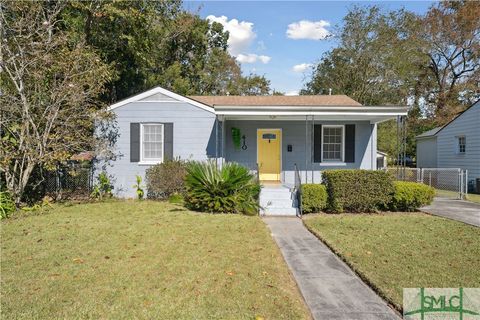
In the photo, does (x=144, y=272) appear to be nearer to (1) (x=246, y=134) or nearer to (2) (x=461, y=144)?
(1) (x=246, y=134)

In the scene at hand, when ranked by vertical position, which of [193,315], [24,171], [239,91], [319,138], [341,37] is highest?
[341,37]

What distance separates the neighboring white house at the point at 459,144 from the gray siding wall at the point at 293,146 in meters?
7.81

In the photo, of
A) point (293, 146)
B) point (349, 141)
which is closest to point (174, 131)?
point (293, 146)

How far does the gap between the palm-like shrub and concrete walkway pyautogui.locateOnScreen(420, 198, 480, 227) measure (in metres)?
5.64

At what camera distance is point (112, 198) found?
11.6 meters

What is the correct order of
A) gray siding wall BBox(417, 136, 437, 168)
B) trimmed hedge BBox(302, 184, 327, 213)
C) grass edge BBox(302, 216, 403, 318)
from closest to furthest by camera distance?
grass edge BBox(302, 216, 403, 318) < trimmed hedge BBox(302, 184, 327, 213) < gray siding wall BBox(417, 136, 437, 168)

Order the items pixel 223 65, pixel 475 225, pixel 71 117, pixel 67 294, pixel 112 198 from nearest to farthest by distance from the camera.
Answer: pixel 67 294
pixel 475 225
pixel 71 117
pixel 112 198
pixel 223 65

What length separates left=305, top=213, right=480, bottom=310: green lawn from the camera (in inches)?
161

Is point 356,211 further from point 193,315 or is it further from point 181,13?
point 181,13

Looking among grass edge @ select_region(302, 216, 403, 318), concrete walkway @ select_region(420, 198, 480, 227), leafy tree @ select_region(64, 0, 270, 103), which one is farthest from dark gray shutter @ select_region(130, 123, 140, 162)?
concrete walkway @ select_region(420, 198, 480, 227)

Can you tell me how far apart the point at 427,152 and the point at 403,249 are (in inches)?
771

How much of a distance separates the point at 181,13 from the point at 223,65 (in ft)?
23.5

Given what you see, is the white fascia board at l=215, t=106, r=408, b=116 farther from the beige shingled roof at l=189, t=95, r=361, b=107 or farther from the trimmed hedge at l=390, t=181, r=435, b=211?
the beige shingled roof at l=189, t=95, r=361, b=107

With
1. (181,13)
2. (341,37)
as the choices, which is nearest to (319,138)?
(181,13)
